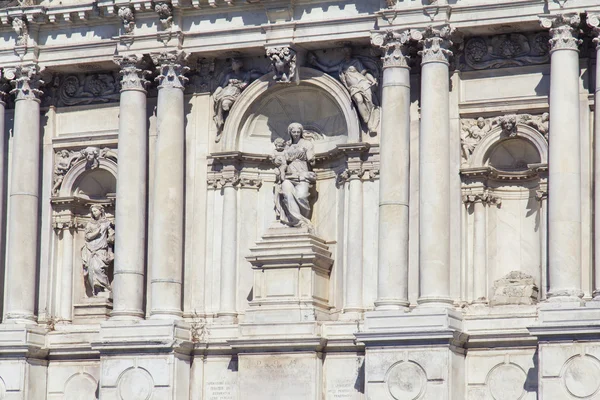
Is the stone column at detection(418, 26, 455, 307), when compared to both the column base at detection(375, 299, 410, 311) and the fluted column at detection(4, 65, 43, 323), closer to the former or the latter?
the column base at detection(375, 299, 410, 311)

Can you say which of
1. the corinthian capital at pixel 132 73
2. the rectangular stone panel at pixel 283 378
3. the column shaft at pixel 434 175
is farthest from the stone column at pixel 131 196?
the column shaft at pixel 434 175

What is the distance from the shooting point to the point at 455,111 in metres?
30.1

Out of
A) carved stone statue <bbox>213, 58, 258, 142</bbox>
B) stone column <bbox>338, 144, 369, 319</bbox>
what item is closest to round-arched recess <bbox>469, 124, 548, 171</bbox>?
stone column <bbox>338, 144, 369, 319</bbox>

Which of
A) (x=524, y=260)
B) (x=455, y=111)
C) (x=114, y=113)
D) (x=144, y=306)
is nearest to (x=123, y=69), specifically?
(x=114, y=113)

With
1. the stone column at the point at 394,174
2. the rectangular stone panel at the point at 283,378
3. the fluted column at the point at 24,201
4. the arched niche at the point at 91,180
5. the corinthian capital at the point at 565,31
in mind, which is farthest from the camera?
the arched niche at the point at 91,180

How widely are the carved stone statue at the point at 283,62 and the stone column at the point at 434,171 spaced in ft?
8.72

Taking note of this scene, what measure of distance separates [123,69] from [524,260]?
8.46 metres

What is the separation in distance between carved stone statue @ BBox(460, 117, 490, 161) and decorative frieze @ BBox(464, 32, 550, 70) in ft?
3.43

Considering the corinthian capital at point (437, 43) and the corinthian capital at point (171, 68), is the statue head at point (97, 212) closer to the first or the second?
the corinthian capital at point (171, 68)

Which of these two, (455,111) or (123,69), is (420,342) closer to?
(455,111)

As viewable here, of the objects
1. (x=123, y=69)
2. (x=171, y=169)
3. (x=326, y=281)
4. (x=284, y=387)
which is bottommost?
(x=284, y=387)

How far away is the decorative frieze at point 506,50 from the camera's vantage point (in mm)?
29688

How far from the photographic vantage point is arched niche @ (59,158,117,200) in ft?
108

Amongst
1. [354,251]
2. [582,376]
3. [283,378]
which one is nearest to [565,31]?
[354,251]
